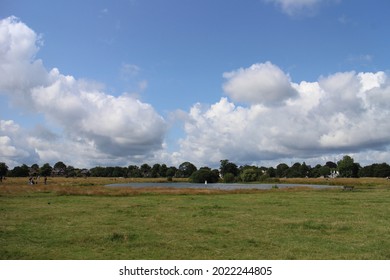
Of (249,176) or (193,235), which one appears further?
(249,176)

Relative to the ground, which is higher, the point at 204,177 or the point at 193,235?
the point at 204,177

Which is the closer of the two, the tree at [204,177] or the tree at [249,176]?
the tree at [249,176]

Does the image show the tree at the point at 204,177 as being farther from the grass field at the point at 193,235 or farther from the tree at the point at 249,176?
the grass field at the point at 193,235

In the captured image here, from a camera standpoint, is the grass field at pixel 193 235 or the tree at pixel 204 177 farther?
the tree at pixel 204 177

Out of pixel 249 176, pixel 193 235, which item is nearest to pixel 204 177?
pixel 249 176

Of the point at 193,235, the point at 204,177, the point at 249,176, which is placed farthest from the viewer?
the point at 204,177

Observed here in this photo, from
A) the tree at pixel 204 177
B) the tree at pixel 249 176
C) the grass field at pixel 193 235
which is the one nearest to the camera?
the grass field at pixel 193 235

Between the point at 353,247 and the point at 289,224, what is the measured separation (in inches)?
264

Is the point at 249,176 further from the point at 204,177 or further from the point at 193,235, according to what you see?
the point at 193,235

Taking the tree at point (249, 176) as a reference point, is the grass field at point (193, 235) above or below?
below

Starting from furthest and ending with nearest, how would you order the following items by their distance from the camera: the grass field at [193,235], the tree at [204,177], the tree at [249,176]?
the tree at [204,177] < the tree at [249,176] < the grass field at [193,235]

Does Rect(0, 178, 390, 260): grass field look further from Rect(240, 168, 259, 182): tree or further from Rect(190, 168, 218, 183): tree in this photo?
Rect(190, 168, 218, 183): tree

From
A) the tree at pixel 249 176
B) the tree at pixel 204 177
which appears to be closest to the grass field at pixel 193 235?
the tree at pixel 249 176

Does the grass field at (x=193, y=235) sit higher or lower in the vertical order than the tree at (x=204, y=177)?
lower
